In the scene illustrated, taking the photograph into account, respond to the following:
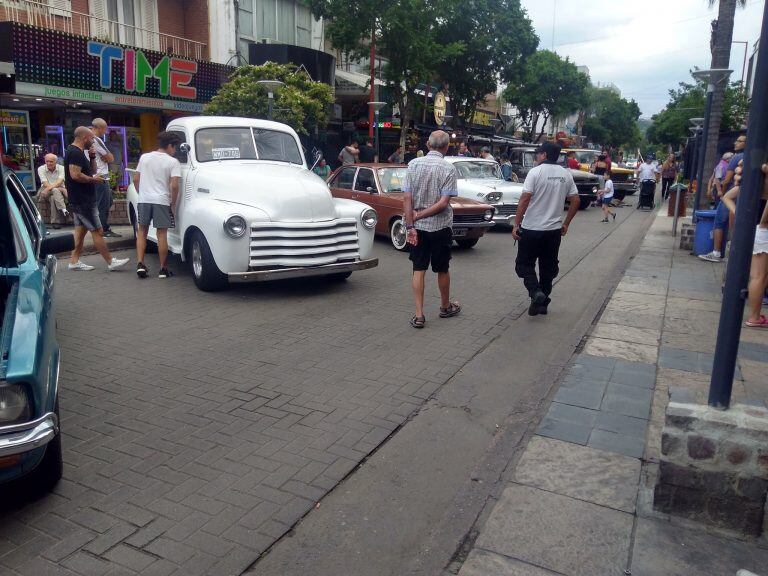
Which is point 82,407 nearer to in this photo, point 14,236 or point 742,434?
point 14,236

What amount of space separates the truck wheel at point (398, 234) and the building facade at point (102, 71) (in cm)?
636

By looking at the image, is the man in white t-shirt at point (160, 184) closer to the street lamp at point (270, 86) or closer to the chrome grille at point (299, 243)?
the chrome grille at point (299, 243)

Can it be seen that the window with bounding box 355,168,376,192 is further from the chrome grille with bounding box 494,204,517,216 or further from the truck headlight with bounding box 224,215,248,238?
the truck headlight with bounding box 224,215,248,238

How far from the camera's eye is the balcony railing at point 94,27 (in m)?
15.6

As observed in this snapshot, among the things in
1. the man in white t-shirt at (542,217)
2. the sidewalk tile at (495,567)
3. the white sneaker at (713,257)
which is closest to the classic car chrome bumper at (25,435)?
the sidewalk tile at (495,567)

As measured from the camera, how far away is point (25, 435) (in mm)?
2807

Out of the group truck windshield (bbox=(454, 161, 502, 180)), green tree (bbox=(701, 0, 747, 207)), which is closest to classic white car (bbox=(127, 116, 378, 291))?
truck windshield (bbox=(454, 161, 502, 180))

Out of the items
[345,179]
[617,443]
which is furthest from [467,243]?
[617,443]

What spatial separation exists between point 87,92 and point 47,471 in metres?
15.1

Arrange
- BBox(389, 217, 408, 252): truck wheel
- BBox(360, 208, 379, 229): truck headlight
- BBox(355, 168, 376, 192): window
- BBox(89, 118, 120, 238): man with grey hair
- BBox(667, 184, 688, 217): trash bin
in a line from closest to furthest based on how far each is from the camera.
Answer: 1. BBox(360, 208, 379, 229): truck headlight
2. BBox(89, 118, 120, 238): man with grey hair
3. BBox(389, 217, 408, 252): truck wheel
4. BBox(355, 168, 376, 192): window
5. BBox(667, 184, 688, 217): trash bin

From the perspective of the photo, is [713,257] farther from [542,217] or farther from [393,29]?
[393,29]

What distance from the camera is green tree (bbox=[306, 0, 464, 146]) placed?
20.2 metres

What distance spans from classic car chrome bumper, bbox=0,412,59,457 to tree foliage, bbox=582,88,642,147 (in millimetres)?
86054

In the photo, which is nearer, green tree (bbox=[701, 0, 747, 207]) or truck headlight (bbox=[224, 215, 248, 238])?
truck headlight (bbox=[224, 215, 248, 238])
